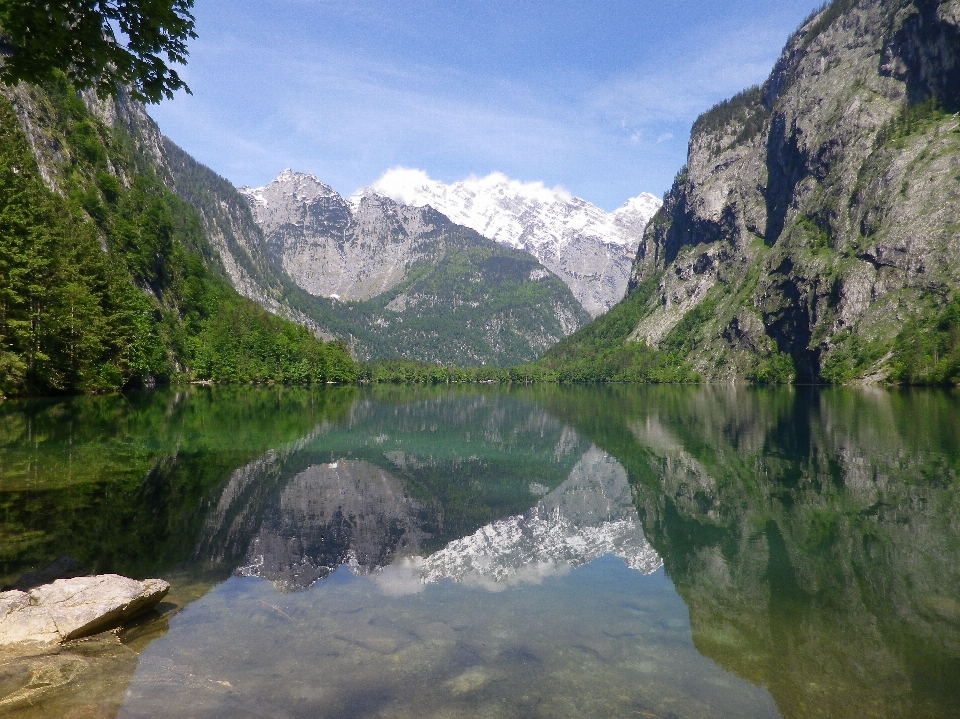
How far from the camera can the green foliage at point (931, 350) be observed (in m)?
113

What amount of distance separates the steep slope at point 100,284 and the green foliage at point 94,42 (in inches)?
72.8

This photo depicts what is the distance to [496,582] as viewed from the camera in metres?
13.1

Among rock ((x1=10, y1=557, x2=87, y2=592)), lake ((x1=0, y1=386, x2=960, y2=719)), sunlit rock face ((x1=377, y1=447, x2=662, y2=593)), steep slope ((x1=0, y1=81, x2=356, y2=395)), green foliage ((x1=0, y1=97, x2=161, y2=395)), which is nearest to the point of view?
lake ((x1=0, y1=386, x2=960, y2=719))

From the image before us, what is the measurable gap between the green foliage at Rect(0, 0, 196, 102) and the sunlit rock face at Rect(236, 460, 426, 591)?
35.8 feet

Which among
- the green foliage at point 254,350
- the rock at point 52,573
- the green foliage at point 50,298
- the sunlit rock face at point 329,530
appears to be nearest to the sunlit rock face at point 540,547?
the sunlit rock face at point 329,530

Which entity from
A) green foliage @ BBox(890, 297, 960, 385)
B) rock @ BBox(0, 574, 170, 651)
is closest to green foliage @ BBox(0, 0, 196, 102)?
rock @ BBox(0, 574, 170, 651)

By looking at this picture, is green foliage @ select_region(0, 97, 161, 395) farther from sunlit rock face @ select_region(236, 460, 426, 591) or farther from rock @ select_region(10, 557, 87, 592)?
rock @ select_region(10, 557, 87, 592)

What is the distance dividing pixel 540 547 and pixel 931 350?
5991 inches

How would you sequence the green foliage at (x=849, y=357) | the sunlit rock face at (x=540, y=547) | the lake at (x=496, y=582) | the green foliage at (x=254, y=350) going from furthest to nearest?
the green foliage at (x=849, y=357), the green foliage at (x=254, y=350), the sunlit rock face at (x=540, y=547), the lake at (x=496, y=582)

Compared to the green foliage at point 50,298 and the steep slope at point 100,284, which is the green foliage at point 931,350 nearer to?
the green foliage at point 50,298

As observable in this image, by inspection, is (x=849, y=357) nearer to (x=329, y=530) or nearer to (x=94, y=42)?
(x=329, y=530)

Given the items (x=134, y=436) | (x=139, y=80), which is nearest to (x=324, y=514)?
(x=139, y=80)

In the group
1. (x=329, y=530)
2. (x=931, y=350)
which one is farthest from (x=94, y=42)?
(x=931, y=350)

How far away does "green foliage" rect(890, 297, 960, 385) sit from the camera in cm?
11275
